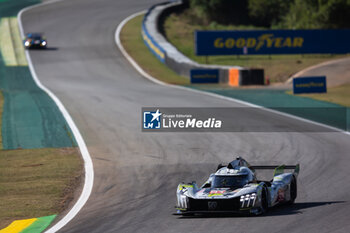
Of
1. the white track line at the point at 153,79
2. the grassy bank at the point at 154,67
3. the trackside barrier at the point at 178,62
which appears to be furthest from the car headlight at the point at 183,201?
the trackside barrier at the point at 178,62

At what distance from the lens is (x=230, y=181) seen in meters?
14.1

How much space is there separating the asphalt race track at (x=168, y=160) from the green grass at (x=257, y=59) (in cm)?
966

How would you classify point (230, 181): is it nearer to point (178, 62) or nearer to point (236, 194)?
point (236, 194)

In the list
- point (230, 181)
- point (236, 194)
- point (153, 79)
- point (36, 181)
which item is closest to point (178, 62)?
point (153, 79)

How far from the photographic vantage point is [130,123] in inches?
1109

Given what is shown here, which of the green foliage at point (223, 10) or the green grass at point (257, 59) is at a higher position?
the green foliage at point (223, 10)

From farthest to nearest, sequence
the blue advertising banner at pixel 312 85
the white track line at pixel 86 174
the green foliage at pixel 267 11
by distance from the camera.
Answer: the green foliage at pixel 267 11 → the blue advertising banner at pixel 312 85 → the white track line at pixel 86 174

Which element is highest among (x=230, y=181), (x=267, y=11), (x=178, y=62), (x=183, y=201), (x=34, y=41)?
(x=267, y=11)

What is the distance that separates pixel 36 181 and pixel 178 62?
33.1m

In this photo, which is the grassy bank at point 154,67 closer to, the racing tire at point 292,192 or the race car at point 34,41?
the race car at point 34,41

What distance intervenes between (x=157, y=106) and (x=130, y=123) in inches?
204

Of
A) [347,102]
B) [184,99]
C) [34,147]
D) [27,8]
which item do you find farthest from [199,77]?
[27,8]

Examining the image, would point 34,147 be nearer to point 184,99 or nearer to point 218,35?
point 184,99

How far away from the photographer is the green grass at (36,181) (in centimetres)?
1529
